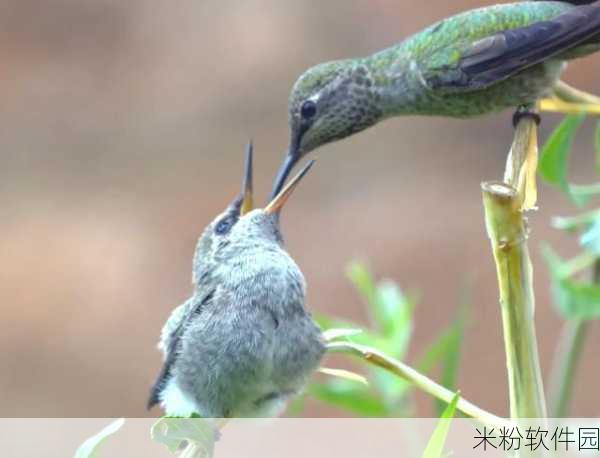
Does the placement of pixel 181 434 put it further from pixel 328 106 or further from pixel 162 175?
pixel 162 175

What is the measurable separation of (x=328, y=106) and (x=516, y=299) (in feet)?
2.67

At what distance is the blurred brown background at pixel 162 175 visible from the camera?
10.9 ft

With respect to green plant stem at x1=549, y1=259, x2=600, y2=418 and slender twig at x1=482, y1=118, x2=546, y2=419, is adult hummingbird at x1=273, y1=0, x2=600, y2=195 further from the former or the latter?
slender twig at x1=482, y1=118, x2=546, y2=419

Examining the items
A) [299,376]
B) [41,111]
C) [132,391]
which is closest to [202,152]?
[41,111]

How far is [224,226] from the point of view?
133 cm

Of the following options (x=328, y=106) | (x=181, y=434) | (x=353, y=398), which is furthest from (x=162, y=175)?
(x=181, y=434)

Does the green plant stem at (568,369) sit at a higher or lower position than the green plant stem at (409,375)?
lower

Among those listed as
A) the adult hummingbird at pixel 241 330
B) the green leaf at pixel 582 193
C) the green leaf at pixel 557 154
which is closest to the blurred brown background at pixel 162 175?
the adult hummingbird at pixel 241 330

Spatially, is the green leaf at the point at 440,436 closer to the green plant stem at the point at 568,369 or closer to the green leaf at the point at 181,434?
the green leaf at the point at 181,434

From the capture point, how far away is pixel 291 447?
2.16 meters

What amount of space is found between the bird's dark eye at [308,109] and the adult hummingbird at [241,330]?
22cm

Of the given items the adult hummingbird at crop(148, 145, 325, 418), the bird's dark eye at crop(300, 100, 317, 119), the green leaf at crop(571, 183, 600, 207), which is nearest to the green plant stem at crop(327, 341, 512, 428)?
the adult hummingbird at crop(148, 145, 325, 418)

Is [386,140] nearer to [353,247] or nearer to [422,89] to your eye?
[353,247]

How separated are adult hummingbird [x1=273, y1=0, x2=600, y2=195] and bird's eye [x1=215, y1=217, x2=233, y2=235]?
0.10 metres
